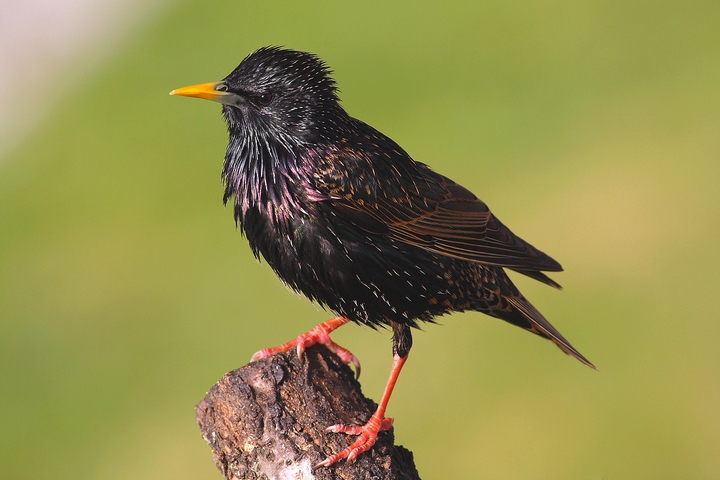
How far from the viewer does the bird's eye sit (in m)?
4.31

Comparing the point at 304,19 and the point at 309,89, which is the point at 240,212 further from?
the point at 304,19

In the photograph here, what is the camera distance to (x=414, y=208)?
446cm

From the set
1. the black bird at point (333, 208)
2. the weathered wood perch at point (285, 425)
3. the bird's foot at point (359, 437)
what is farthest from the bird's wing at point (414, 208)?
the bird's foot at point (359, 437)

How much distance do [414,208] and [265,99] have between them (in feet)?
3.20

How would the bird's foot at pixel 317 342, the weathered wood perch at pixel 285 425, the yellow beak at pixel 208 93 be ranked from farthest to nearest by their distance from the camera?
the bird's foot at pixel 317 342, the yellow beak at pixel 208 93, the weathered wood perch at pixel 285 425

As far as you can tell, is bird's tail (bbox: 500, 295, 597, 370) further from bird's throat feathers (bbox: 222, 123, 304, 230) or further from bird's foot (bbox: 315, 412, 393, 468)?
bird's throat feathers (bbox: 222, 123, 304, 230)

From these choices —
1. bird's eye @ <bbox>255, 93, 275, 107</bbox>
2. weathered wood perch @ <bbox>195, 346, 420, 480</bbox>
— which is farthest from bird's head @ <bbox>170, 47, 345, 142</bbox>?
weathered wood perch @ <bbox>195, 346, 420, 480</bbox>

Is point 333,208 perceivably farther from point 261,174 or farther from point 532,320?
point 532,320

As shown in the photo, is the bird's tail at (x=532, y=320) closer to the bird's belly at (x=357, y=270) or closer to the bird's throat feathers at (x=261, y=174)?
the bird's belly at (x=357, y=270)

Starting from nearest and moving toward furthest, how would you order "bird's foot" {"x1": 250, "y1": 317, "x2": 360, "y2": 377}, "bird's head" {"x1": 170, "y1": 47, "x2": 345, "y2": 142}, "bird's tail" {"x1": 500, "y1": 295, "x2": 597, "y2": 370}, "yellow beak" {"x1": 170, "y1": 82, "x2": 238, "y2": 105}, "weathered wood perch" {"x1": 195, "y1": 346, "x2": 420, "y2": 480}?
"weathered wood perch" {"x1": 195, "y1": 346, "x2": 420, "y2": 480} → "yellow beak" {"x1": 170, "y1": 82, "x2": 238, "y2": 105} → "bird's head" {"x1": 170, "y1": 47, "x2": 345, "y2": 142} → "bird's foot" {"x1": 250, "y1": 317, "x2": 360, "y2": 377} → "bird's tail" {"x1": 500, "y1": 295, "x2": 597, "y2": 370}

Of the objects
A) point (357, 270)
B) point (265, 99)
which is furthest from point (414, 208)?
point (265, 99)

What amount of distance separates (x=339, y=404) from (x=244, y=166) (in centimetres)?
135

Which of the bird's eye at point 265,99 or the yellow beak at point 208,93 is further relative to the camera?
the bird's eye at point 265,99

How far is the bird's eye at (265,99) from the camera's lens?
14.1 feet
